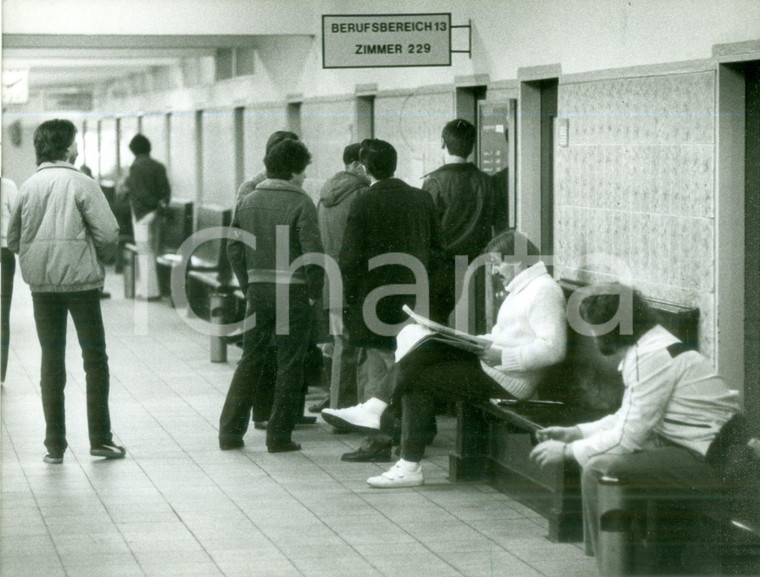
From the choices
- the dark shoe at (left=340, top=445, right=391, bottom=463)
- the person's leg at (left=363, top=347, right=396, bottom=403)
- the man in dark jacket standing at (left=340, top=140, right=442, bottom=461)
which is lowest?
the dark shoe at (left=340, top=445, right=391, bottom=463)

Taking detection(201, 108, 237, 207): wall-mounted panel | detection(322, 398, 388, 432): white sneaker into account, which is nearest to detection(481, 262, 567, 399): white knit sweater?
detection(322, 398, 388, 432): white sneaker

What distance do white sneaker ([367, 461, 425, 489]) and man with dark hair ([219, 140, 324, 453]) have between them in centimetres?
99

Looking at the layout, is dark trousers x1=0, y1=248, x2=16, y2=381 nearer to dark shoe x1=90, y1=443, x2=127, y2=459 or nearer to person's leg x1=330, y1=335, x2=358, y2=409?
dark shoe x1=90, y1=443, x2=127, y2=459

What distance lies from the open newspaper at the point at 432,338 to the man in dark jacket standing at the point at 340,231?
1068 millimetres

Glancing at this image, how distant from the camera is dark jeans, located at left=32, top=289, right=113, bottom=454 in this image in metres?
7.07

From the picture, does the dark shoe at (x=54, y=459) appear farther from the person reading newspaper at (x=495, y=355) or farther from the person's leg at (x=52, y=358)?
the person reading newspaper at (x=495, y=355)

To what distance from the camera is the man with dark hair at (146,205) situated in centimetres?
1580

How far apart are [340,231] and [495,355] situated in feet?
7.66

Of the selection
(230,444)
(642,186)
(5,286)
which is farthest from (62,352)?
(642,186)

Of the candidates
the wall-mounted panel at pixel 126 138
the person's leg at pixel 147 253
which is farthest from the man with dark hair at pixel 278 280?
the wall-mounted panel at pixel 126 138

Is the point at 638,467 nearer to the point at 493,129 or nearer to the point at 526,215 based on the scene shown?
the point at 526,215

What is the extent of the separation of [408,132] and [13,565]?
245 inches

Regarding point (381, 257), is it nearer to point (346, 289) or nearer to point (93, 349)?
point (346, 289)

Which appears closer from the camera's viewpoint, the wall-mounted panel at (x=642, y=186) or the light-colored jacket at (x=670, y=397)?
the light-colored jacket at (x=670, y=397)
